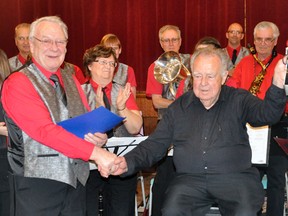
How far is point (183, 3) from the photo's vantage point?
7871 millimetres

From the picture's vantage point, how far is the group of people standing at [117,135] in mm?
2924

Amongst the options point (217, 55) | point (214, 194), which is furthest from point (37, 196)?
point (217, 55)

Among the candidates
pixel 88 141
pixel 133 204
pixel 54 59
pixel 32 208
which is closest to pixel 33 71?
pixel 54 59

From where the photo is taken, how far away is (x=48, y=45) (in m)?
3.06

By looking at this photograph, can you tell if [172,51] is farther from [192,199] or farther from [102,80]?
Answer: [192,199]

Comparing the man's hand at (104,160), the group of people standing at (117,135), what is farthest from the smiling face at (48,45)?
Result: the man's hand at (104,160)

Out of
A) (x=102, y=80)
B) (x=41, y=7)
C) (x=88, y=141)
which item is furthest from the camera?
(x=41, y=7)

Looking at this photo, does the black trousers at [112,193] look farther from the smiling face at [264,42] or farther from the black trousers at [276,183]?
the smiling face at [264,42]

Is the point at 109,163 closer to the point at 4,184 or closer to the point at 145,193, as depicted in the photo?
the point at 4,184

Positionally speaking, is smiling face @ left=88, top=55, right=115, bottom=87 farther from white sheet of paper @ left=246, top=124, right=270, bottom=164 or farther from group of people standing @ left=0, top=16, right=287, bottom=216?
white sheet of paper @ left=246, top=124, right=270, bottom=164

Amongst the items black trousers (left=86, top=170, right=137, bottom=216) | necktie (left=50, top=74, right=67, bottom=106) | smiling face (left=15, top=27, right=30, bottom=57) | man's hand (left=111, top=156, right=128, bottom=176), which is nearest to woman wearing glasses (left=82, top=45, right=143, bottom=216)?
A: black trousers (left=86, top=170, right=137, bottom=216)

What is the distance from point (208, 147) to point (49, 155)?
107 centimetres

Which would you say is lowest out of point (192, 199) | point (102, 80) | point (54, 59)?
point (192, 199)

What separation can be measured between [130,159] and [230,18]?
484cm
